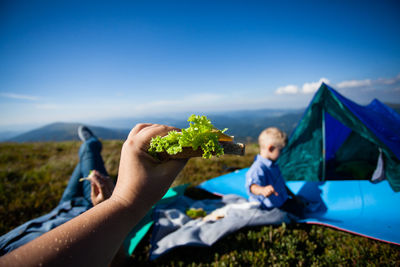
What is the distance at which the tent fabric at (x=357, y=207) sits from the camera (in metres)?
4.23

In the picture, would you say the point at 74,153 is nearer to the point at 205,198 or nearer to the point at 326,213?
the point at 205,198

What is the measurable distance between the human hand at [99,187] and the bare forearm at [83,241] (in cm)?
209

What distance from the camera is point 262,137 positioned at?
5.04 metres

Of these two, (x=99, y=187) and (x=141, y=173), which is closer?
(x=141, y=173)

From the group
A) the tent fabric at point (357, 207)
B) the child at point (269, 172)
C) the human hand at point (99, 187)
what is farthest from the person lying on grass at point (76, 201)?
the tent fabric at point (357, 207)

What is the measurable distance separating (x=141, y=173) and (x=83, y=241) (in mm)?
532

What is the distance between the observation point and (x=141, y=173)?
1.41 metres

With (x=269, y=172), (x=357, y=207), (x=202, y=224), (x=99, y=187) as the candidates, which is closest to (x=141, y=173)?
(x=99, y=187)

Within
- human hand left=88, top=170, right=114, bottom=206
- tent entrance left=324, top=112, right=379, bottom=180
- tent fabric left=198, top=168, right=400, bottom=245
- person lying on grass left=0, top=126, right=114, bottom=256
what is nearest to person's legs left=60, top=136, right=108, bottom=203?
person lying on grass left=0, top=126, right=114, bottom=256

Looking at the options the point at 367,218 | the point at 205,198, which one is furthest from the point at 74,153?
the point at 367,218

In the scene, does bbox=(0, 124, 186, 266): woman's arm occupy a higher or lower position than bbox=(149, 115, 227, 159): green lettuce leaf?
lower

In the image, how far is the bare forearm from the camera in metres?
0.91

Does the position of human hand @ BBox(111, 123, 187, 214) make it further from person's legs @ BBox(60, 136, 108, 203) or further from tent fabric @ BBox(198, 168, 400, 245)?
tent fabric @ BBox(198, 168, 400, 245)

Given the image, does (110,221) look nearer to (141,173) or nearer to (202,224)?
(141,173)
